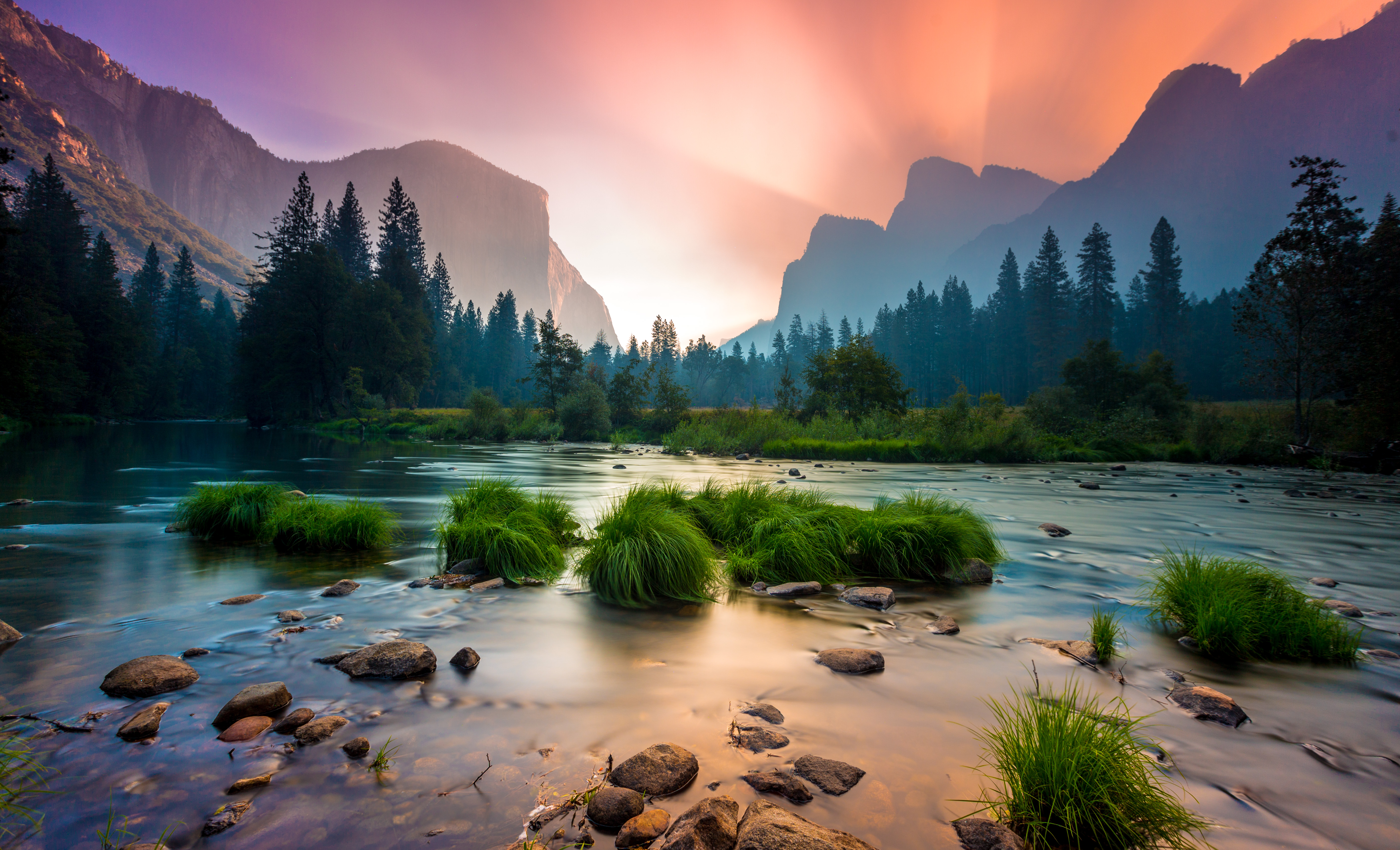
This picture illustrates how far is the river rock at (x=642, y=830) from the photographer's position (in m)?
2.52

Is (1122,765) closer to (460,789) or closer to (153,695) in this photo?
(460,789)

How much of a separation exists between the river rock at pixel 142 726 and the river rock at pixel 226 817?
4.07 ft

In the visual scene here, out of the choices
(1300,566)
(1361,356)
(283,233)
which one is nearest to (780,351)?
(283,233)

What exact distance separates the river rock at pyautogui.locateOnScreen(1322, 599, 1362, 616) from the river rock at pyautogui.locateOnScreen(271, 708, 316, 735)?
387 inches

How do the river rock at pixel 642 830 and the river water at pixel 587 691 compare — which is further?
the river water at pixel 587 691

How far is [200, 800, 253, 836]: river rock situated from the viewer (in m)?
2.59

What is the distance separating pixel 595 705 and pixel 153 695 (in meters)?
3.27

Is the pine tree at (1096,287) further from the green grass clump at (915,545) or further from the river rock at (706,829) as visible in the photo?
the river rock at (706,829)

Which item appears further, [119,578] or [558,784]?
→ [119,578]

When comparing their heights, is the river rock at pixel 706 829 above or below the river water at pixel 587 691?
above

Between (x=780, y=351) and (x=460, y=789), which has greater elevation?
(x=780, y=351)

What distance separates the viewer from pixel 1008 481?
69.8 feet

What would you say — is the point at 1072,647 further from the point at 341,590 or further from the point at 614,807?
the point at 341,590

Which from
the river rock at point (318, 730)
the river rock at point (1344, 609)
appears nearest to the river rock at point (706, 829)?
the river rock at point (318, 730)
